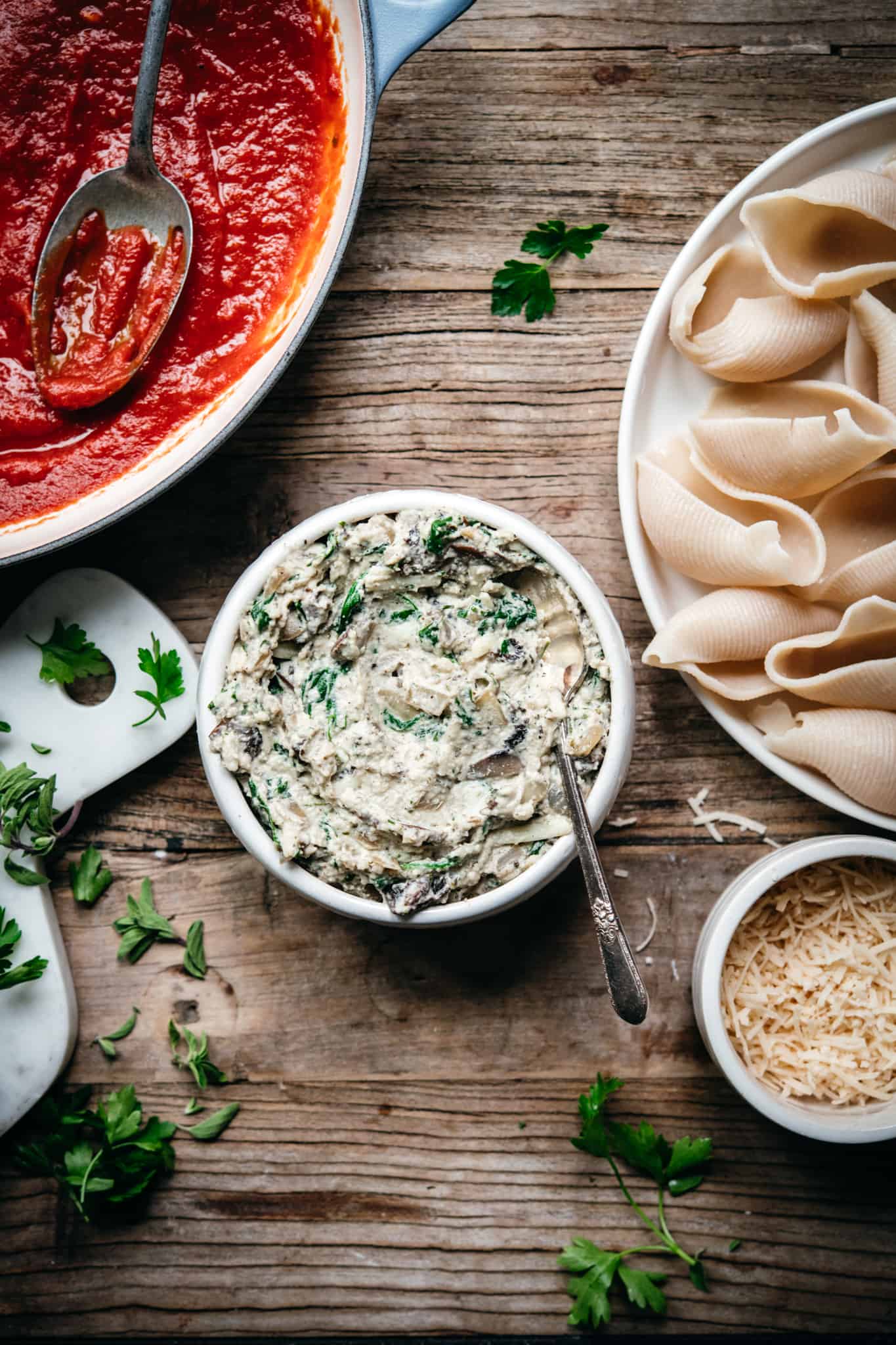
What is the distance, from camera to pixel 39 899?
176cm

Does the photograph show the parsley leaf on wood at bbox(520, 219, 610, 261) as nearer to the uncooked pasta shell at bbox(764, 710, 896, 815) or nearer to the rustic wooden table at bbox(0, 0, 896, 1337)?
the rustic wooden table at bbox(0, 0, 896, 1337)

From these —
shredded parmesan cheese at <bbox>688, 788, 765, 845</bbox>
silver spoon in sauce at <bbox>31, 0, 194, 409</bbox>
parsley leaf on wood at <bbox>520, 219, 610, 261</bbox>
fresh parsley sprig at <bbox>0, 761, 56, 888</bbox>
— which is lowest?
shredded parmesan cheese at <bbox>688, 788, 765, 845</bbox>

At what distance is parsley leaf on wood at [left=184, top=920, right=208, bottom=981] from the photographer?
1777 millimetres

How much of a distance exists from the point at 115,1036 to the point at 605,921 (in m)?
1.03

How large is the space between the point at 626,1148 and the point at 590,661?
37.3 inches

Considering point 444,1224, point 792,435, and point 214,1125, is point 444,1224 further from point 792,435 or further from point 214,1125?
point 792,435

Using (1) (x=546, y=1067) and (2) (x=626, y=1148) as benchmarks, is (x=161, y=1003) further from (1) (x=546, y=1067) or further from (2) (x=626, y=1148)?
(2) (x=626, y=1148)

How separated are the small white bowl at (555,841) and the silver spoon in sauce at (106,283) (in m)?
0.49

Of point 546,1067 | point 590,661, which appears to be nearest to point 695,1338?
point 546,1067

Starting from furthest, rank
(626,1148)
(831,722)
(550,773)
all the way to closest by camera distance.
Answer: (626,1148) < (831,722) < (550,773)

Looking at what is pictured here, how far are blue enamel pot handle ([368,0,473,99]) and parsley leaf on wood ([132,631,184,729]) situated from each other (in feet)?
3.31

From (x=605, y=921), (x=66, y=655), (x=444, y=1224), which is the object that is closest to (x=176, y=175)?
(x=66, y=655)

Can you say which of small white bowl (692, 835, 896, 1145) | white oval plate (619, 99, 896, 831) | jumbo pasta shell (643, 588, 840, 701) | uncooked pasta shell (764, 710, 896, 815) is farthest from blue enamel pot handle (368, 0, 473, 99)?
small white bowl (692, 835, 896, 1145)

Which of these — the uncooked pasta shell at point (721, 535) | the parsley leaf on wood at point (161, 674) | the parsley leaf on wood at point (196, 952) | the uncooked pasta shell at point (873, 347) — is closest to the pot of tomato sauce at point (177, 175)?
the parsley leaf on wood at point (161, 674)
